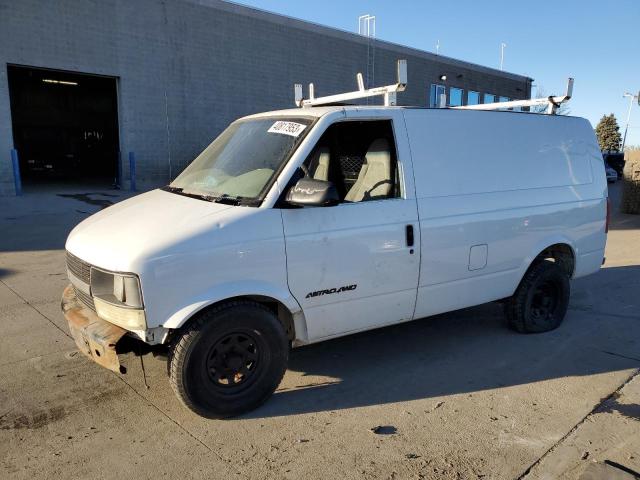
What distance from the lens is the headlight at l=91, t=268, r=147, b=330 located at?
3.09 m

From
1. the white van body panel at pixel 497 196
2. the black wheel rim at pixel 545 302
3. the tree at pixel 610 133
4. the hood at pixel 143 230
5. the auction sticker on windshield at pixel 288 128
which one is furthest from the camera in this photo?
the tree at pixel 610 133

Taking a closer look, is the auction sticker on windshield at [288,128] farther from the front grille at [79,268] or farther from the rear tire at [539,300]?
the rear tire at [539,300]

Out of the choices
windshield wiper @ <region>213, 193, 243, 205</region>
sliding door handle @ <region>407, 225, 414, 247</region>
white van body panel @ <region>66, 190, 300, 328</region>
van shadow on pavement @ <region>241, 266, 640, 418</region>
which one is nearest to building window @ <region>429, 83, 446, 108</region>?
van shadow on pavement @ <region>241, 266, 640, 418</region>

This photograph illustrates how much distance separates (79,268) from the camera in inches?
141

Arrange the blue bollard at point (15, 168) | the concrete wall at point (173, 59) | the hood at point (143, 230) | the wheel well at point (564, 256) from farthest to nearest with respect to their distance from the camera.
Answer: the concrete wall at point (173, 59) → the blue bollard at point (15, 168) → the wheel well at point (564, 256) → the hood at point (143, 230)

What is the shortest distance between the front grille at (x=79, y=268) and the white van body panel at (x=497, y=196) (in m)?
2.46

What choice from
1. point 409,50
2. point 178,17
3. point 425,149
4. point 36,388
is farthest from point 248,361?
point 409,50

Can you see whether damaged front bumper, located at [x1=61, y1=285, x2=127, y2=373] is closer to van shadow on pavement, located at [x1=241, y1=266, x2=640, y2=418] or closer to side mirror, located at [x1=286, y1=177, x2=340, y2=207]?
van shadow on pavement, located at [x1=241, y1=266, x2=640, y2=418]

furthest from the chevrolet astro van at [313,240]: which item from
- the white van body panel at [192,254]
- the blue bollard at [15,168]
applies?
the blue bollard at [15,168]

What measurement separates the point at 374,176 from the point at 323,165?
16.9 inches

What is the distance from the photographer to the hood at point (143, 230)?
10.3 feet

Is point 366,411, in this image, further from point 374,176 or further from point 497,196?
point 497,196

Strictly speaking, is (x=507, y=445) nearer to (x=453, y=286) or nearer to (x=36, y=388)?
(x=453, y=286)

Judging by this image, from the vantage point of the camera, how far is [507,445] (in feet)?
10.6
